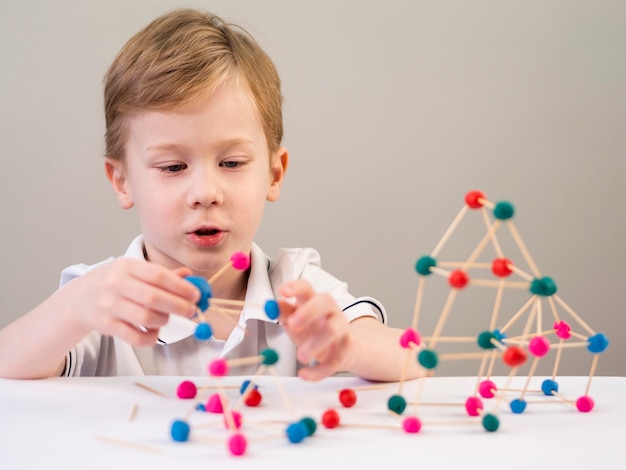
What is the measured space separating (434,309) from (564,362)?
1.32 ft

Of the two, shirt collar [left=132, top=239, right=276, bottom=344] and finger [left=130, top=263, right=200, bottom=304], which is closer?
finger [left=130, top=263, right=200, bottom=304]

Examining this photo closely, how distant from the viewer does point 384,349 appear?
1030 millimetres

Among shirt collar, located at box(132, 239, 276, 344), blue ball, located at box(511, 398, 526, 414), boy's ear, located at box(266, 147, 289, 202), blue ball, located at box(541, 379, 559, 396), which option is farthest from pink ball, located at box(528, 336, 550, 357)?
boy's ear, located at box(266, 147, 289, 202)

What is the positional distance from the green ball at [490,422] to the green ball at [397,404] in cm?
10

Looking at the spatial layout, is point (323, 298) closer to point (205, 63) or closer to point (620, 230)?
point (205, 63)

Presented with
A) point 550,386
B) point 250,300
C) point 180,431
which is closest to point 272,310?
point 180,431

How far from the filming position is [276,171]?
4.56 ft

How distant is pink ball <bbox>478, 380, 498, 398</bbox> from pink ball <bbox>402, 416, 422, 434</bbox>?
19cm

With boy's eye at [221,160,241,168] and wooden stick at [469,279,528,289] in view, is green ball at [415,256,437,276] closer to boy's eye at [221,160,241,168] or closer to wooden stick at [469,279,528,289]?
wooden stick at [469,279,528,289]

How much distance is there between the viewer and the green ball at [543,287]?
76 cm

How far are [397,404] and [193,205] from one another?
0.47 metres

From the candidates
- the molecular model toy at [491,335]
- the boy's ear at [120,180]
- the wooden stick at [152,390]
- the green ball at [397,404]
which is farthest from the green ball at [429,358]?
the boy's ear at [120,180]

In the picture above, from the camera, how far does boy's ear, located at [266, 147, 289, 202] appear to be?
136 cm

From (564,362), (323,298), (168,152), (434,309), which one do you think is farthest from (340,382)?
(564,362)
